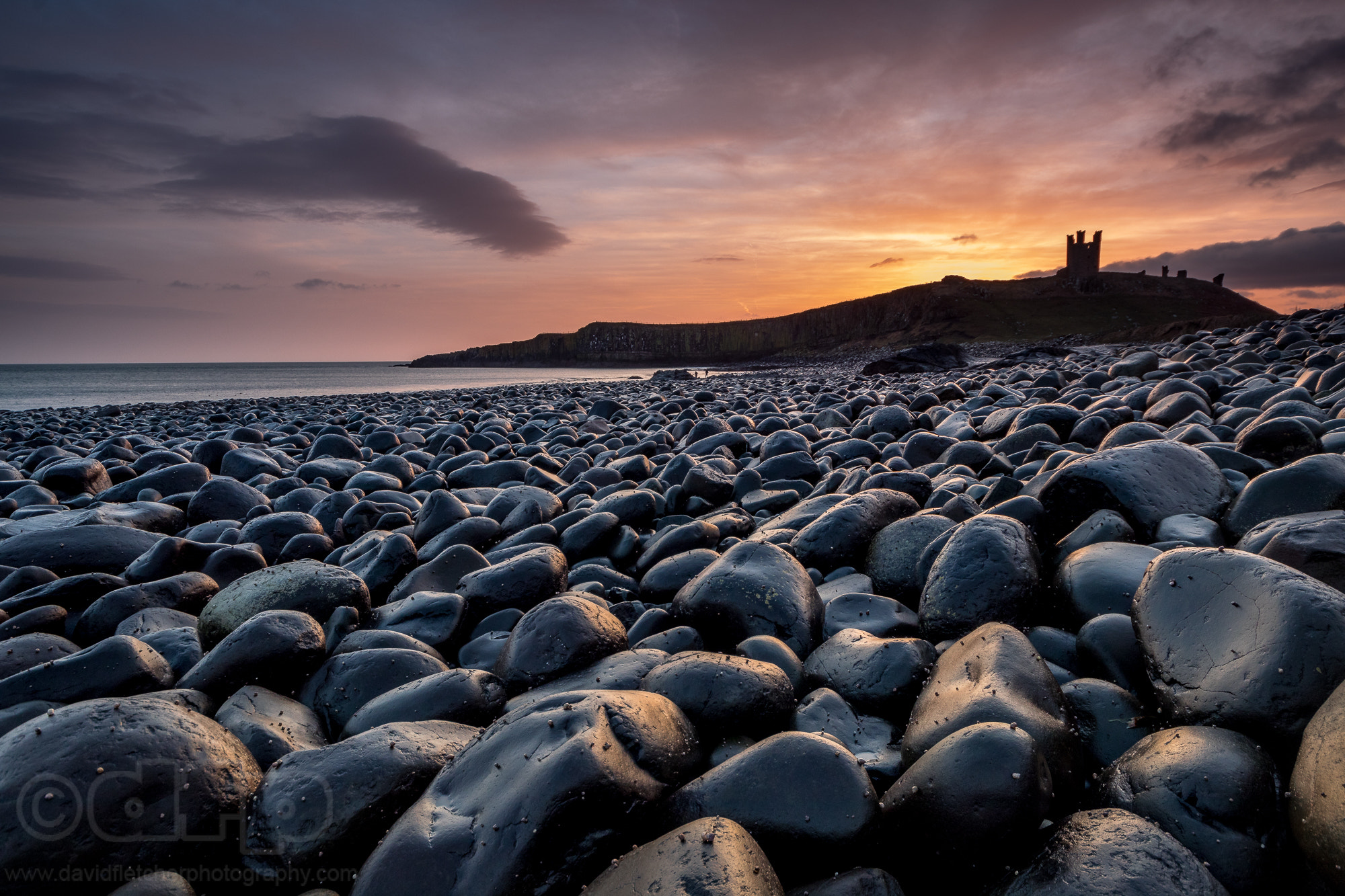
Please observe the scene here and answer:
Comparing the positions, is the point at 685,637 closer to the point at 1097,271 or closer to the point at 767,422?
the point at 767,422

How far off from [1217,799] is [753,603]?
1.38 m

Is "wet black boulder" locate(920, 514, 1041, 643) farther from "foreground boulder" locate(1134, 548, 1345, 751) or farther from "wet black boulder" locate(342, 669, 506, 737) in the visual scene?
"wet black boulder" locate(342, 669, 506, 737)

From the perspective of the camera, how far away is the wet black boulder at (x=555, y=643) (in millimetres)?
2160

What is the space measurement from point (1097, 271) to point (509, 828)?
83676 mm

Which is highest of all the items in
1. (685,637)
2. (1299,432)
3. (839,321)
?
(839,321)

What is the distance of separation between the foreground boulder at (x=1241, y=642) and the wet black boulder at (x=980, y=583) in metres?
0.44

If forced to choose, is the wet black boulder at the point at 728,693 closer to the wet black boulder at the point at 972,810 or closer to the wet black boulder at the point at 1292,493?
the wet black boulder at the point at 972,810

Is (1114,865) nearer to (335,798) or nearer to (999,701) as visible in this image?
(999,701)

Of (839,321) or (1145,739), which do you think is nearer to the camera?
(1145,739)

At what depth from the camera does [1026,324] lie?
189 feet

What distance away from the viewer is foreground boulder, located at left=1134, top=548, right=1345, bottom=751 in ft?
4.66

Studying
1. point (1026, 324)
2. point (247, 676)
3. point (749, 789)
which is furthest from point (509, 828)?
point (1026, 324)

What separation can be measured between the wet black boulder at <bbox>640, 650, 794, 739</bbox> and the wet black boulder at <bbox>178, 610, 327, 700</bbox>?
4.28 feet

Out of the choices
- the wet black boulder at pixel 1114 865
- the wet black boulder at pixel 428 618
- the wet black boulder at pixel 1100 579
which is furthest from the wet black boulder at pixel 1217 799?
the wet black boulder at pixel 428 618
